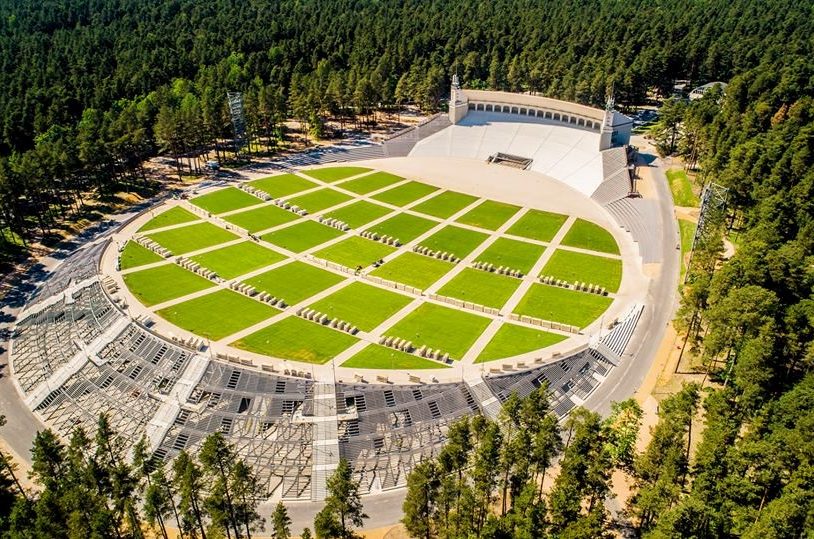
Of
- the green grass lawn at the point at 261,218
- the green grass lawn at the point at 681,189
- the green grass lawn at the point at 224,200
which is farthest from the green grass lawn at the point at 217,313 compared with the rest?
the green grass lawn at the point at 681,189

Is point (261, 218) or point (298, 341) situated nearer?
point (298, 341)

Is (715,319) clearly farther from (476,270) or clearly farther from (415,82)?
(415,82)

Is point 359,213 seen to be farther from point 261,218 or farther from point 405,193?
point 261,218

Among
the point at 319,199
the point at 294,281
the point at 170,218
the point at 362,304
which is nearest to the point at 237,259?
the point at 294,281

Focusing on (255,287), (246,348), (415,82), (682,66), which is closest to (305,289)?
(255,287)

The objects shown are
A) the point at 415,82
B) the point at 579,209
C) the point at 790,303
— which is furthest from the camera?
the point at 415,82

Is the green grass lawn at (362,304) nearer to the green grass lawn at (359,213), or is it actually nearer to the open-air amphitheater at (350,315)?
the open-air amphitheater at (350,315)
